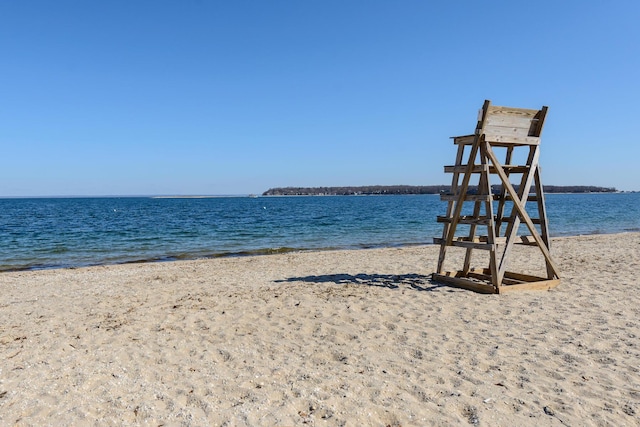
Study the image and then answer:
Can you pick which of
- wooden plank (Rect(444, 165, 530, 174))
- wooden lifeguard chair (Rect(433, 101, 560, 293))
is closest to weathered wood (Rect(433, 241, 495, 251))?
wooden lifeguard chair (Rect(433, 101, 560, 293))

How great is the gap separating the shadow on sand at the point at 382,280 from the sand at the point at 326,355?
0.10 meters

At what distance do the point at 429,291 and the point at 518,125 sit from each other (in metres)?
3.53

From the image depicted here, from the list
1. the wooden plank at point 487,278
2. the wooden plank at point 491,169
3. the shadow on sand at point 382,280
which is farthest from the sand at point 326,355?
the wooden plank at point 491,169

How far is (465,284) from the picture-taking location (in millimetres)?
8695

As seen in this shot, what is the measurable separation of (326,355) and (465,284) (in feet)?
14.3

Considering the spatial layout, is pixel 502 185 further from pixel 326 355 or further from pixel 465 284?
pixel 326 355

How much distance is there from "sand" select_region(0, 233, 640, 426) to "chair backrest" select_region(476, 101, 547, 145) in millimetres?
2867

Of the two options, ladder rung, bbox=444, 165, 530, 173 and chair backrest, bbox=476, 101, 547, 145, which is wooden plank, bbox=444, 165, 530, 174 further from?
chair backrest, bbox=476, 101, 547, 145

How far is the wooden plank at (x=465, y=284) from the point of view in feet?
27.0

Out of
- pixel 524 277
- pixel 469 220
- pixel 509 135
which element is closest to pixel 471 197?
pixel 469 220

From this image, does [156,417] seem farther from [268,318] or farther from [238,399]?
[268,318]

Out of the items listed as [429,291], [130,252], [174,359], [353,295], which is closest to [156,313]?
[174,359]

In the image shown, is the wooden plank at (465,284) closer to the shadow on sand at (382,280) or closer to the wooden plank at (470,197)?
the shadow on sand at (382,280)

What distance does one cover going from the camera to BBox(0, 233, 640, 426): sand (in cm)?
392
